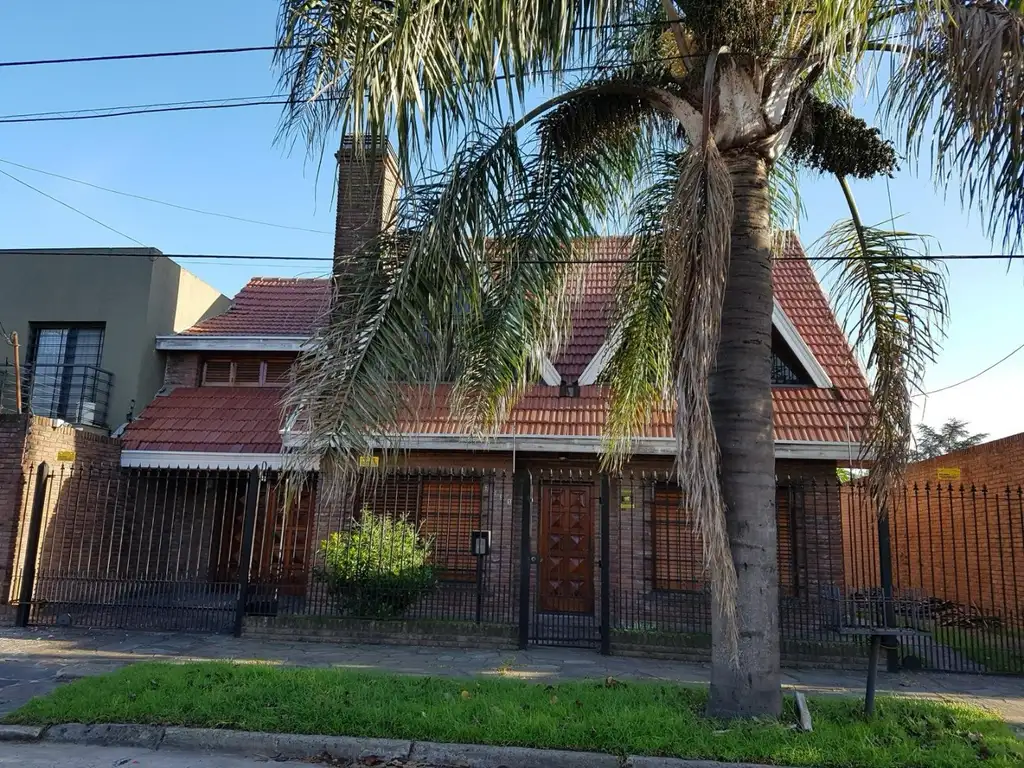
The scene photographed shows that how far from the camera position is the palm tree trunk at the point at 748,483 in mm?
5656

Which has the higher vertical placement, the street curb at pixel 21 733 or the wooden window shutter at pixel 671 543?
the wooden window shutter at pixel 671 543

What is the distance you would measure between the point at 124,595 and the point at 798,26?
1089 centimetres

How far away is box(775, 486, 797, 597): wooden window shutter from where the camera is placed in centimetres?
1119

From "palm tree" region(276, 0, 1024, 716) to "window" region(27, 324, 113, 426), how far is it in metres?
9.84

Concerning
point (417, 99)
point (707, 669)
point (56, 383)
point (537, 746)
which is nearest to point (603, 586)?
point (707, 669)

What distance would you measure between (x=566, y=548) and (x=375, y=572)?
10.8 ft

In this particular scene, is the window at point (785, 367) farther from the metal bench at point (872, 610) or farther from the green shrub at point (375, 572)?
the green shrub at point (375, 572)

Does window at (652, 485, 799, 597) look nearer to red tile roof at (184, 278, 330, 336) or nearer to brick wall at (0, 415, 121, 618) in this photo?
red tile roof at (184, 278, 330, 336)

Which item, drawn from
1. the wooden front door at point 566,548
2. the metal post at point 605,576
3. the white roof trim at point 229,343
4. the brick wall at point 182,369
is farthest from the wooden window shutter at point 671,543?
the brick wall at point 182,369

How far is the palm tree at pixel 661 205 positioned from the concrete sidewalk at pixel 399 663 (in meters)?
2.47

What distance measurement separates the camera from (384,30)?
5.29 meters

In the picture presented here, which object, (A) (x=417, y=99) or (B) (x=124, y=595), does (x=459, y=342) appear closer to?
(A) (x=417, y=99)

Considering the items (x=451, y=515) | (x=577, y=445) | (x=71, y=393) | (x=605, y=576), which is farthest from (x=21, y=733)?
(x=71, y=393)

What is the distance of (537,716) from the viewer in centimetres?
581
